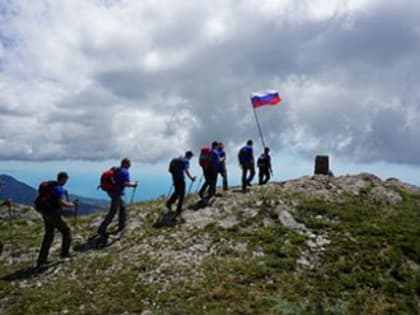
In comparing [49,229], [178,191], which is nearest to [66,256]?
[49,229]

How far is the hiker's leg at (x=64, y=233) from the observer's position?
17.9m

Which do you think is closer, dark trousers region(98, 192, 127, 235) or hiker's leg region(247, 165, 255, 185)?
dark trousers region(98, 192, 127, 235)

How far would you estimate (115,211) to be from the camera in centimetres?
2047

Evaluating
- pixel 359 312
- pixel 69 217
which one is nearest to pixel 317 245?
pixel 359 312

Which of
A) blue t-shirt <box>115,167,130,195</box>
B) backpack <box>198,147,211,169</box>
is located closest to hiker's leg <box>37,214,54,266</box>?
blue t-shirt <box>115,167,130,195</box>

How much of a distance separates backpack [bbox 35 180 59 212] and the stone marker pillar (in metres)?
18.9

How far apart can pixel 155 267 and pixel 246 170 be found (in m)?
10.5

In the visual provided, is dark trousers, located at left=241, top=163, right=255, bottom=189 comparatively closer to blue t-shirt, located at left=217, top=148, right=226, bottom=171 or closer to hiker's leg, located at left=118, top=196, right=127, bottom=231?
blue t-shirt, located at left=217, top=148, right=226, bottom=171

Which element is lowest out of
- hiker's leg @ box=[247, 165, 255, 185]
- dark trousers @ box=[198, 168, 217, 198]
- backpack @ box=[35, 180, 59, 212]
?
backpack @ box=[35, 180, 59, 212]

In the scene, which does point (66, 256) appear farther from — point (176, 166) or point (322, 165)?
point (322, 165)

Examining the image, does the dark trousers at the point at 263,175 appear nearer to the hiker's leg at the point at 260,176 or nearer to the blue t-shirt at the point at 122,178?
the hiker's leg at the point at 260,176

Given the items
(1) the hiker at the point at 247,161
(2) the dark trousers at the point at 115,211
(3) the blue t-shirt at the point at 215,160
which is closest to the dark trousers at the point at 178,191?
(3) the blue t-shirt at the point at 215,160

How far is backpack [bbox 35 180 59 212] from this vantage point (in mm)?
17500

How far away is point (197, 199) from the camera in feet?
83.1
